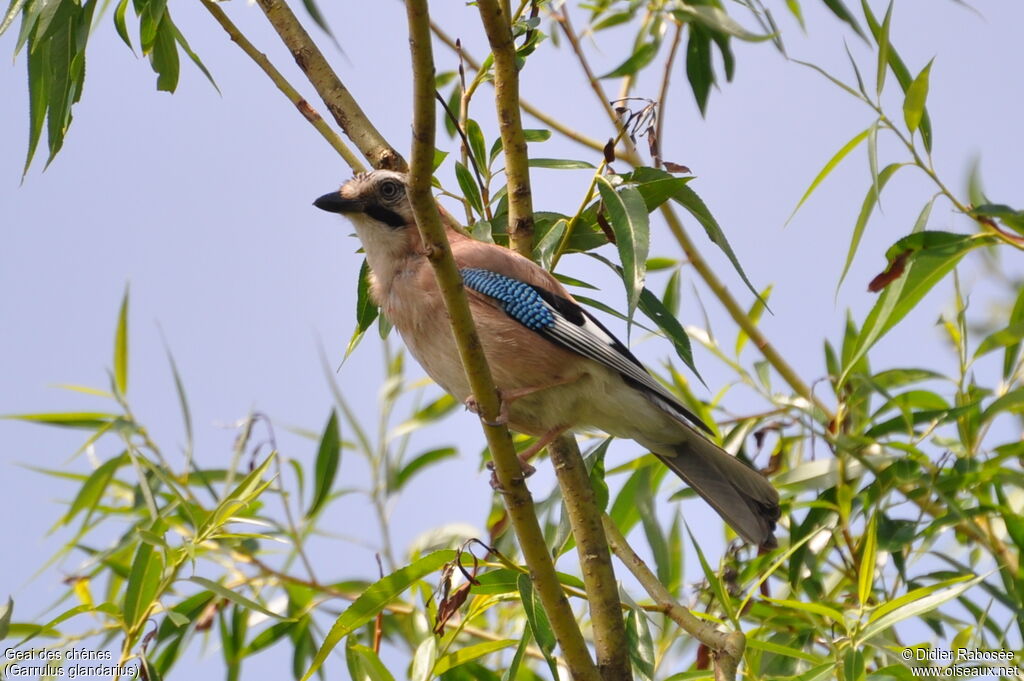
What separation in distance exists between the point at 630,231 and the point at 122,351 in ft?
6.98

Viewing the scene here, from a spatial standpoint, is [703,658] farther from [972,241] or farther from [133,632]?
[133,632]

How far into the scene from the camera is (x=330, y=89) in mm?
3529

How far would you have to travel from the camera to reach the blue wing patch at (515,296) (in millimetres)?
3619

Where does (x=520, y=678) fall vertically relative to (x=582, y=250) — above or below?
below

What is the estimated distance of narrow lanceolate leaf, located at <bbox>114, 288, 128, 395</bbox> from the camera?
411 centimetres

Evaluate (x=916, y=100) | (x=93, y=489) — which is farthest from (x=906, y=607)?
(x=93, y=489)

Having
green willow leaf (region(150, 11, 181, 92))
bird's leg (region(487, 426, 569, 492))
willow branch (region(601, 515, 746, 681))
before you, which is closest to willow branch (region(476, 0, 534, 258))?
bird's leg (region(487, 426, 569, 492))

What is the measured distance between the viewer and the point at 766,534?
3773mm

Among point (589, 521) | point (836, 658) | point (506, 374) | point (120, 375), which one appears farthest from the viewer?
point (120, 375)

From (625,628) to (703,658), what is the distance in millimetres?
350

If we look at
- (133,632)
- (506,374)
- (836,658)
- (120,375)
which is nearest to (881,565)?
(836,658)

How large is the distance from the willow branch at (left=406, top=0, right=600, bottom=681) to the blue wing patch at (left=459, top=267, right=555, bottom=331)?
89 centimetres

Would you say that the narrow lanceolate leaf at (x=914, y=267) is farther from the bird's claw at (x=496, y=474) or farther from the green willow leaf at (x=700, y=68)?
the green willow leaf at (x=700, y=68)

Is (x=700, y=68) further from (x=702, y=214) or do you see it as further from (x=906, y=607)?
(x=906, y=607)
